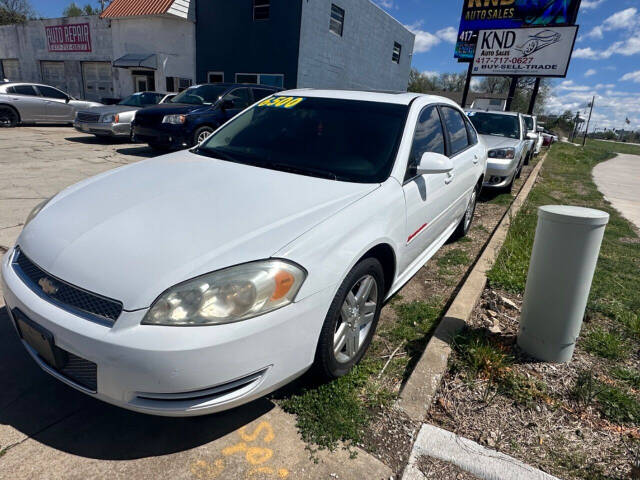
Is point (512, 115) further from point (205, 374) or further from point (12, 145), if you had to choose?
point (12, 145)

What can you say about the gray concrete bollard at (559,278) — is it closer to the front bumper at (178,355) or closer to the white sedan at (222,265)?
the white sedan at (222,265)

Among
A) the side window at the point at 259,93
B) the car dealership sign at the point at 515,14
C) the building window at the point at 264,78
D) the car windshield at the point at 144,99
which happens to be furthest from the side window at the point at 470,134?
the car dealership sign at the point at 515,14

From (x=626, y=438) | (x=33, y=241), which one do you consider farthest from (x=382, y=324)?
(x=33, y=241)

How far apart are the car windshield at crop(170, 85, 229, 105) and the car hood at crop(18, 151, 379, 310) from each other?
25.7 feet

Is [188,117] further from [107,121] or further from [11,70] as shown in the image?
[11,70]

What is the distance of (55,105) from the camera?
46.6ft

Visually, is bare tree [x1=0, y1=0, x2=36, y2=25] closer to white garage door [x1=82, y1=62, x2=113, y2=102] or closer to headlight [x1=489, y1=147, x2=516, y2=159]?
white garage door [x1=82, y1=62, x2=113, y2=102]

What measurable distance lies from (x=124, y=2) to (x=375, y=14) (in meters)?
12.6

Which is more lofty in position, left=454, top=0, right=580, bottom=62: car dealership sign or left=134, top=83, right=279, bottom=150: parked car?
left=454, top=0, right=580, bottom=62: car dealership sign

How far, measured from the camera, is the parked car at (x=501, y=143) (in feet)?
24.0

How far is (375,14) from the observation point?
22359 mm

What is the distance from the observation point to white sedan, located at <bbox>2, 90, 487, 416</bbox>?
1.66 metres

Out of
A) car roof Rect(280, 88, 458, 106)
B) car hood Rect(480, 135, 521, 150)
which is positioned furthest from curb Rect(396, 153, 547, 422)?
car hood Rect(480, 135, 521, 150)

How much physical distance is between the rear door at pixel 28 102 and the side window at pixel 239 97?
27.0 ft
